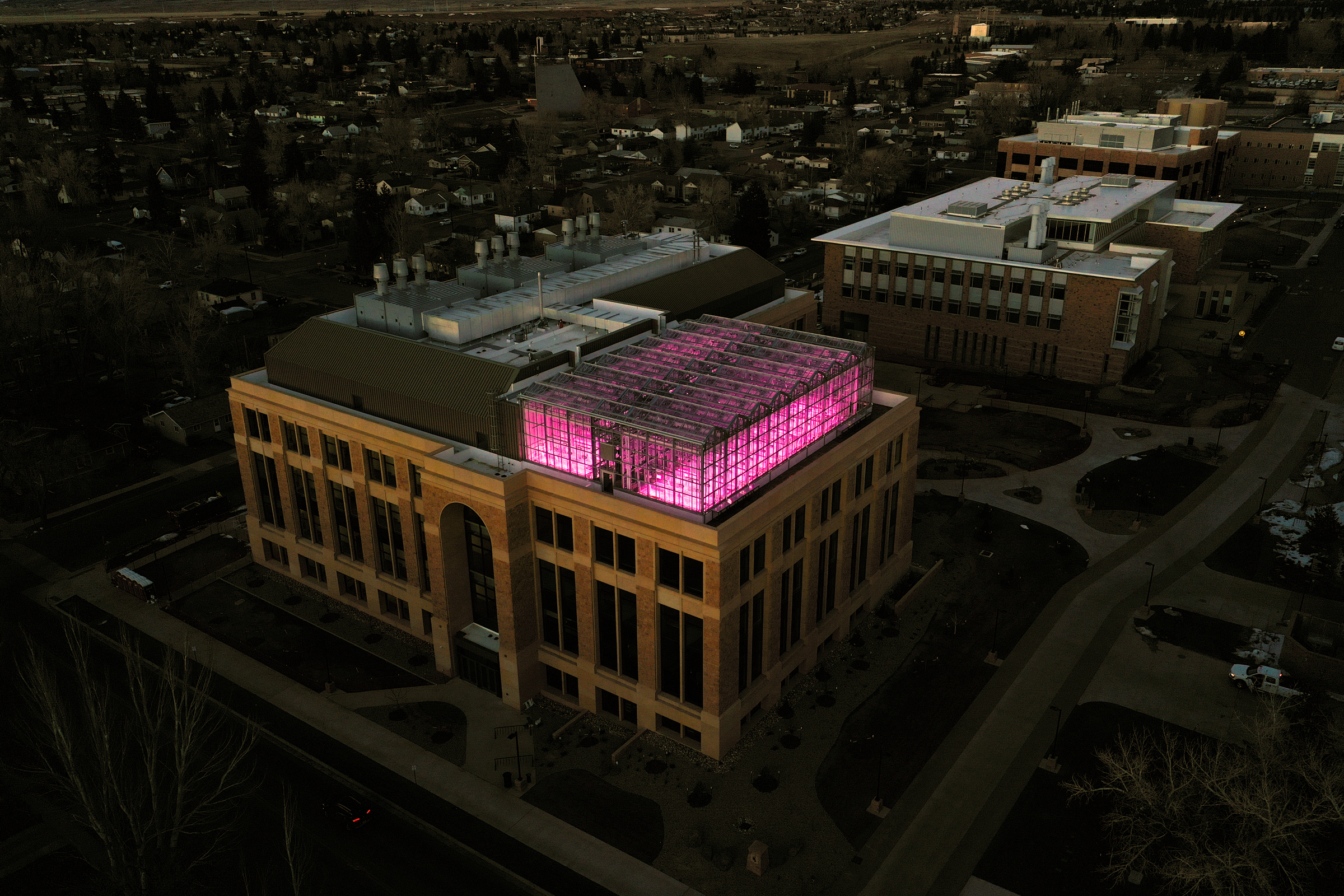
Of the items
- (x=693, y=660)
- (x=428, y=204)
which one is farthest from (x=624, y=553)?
(x=428, y=204)

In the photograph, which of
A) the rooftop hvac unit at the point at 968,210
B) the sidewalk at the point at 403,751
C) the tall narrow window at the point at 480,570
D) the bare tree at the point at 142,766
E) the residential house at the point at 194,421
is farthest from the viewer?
the rooftop hvac unit at the point at 968,210

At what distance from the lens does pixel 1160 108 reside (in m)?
190

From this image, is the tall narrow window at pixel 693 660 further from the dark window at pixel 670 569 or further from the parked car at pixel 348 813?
the parked car at pixel 348 813

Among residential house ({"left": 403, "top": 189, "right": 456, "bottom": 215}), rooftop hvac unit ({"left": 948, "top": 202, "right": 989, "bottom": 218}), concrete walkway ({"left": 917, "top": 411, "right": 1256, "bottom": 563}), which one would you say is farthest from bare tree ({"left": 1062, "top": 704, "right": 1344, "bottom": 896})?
residential house ({"left": 403, "top": 189, "right": 456, "bottom": 215})

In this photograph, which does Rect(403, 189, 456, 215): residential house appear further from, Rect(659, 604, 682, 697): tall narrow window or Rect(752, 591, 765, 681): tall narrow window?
Rect(752, 591, 765, 681): tall narrow window

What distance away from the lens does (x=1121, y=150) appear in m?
157

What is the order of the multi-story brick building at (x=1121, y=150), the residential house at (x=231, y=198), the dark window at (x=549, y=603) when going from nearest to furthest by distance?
the dark window at (x=549, y=603) → the multi-story brick building at (x=1121, y=150) → the residential house at (x=231, y=198)

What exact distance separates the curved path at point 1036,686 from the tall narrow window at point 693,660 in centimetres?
1192

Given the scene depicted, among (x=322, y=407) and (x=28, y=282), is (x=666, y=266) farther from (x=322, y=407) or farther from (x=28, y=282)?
(x=28, y=282)

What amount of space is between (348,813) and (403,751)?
559cm

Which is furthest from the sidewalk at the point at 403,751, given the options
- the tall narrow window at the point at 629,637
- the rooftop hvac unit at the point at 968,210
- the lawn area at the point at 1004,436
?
the rooftop hvac unit at the point at 968,210

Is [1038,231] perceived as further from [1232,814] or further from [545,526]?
[1232,814]

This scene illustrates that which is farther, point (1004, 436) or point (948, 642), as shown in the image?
point (1004, 436)

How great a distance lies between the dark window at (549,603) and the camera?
2295 inches
